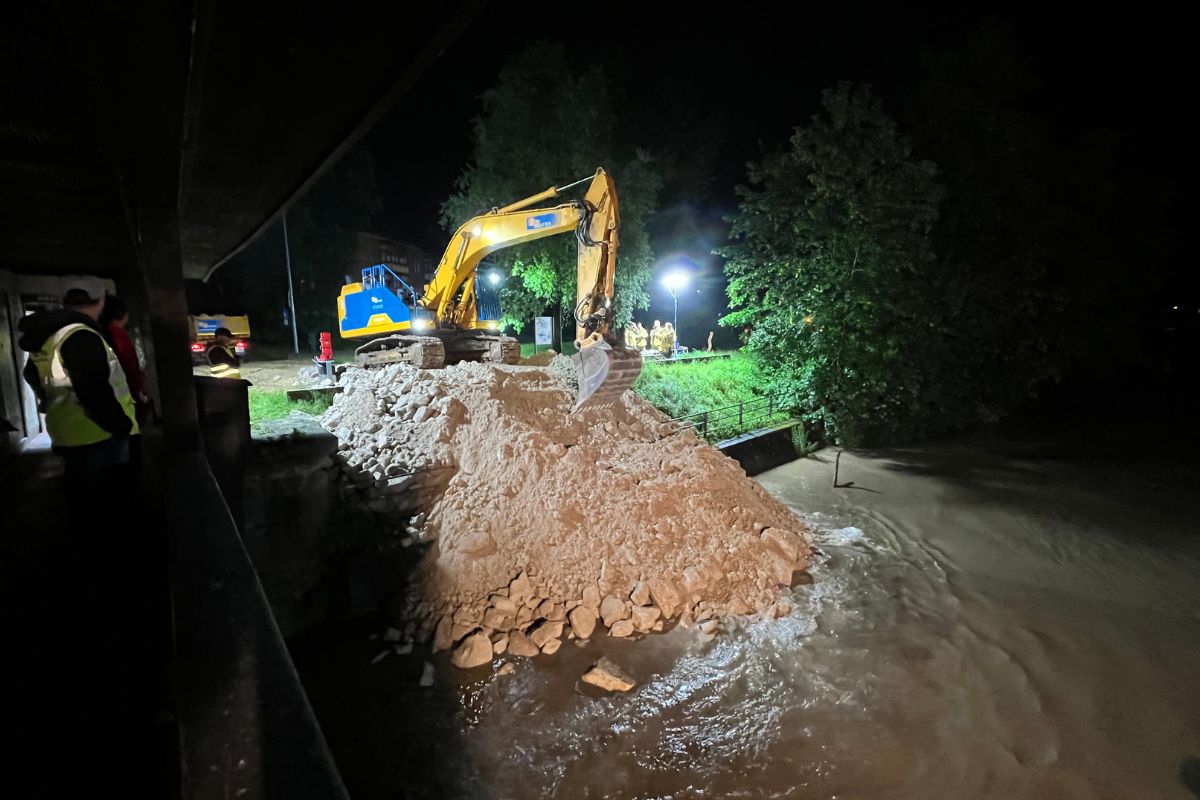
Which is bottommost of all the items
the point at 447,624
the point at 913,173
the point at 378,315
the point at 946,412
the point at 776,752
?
the point at 776,752

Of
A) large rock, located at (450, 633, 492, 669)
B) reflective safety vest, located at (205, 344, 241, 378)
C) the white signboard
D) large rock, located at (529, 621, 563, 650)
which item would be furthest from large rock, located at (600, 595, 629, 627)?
the white signboard

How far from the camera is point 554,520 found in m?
6.43

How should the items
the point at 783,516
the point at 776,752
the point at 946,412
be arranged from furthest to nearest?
the point at 946,412 < the point at 783,516 < the point at 776,752

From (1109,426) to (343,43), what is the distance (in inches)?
927

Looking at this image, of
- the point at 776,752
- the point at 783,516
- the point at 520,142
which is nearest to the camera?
the point at 776,752

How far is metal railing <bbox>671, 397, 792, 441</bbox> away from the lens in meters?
11.7

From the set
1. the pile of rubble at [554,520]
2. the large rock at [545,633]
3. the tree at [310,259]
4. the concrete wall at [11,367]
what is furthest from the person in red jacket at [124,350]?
the tree at [310,259]

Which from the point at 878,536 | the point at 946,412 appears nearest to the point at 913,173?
the point at 946,412

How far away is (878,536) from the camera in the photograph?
27.1 ft

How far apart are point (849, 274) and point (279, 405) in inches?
508

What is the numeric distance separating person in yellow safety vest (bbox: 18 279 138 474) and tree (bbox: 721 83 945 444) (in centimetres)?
1347

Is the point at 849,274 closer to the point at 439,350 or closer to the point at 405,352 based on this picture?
the point at 439,350

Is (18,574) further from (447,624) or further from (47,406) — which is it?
(447,624)

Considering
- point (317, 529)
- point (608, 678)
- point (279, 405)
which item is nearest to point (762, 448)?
point (608, 678)
